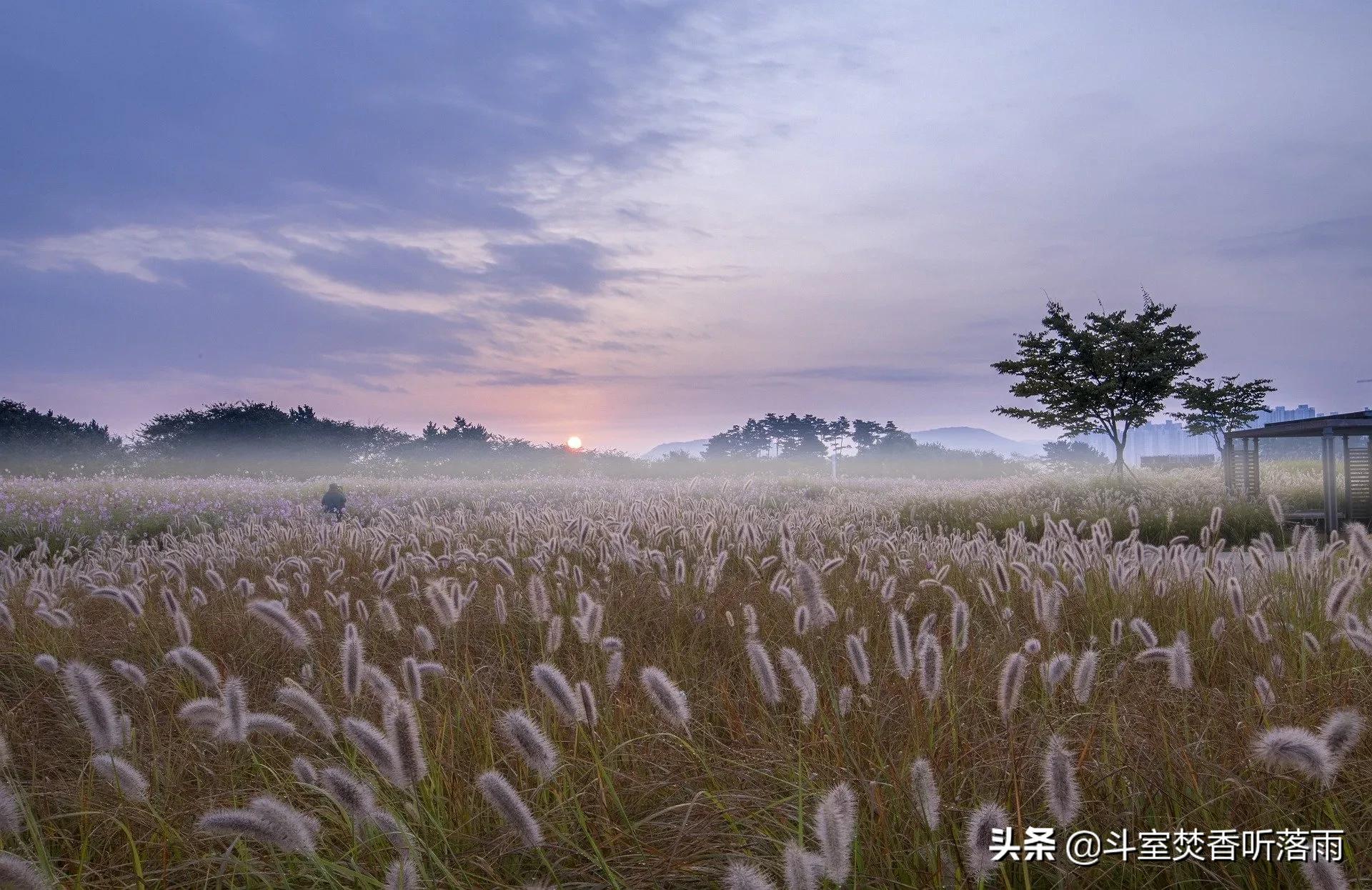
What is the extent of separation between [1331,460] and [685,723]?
1455 centimetres

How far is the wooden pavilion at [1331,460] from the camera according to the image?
42.0ft

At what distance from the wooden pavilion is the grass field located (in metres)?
9.55

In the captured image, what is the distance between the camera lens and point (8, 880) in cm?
132

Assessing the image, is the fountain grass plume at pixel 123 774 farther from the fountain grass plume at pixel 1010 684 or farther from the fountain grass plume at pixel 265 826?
the fountain grass plume at pixel 1010 684

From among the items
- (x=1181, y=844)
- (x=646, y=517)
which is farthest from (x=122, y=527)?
(x=1181, y=844)

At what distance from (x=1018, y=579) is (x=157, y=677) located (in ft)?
14.9

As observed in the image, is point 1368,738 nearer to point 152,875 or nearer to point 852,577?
point 852,577

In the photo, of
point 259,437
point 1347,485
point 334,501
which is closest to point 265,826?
point 334,501

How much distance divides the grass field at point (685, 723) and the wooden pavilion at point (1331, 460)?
9.55 meters

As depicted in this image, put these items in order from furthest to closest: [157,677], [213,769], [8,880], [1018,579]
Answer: [1018,579] < [157,677] < [213,769] < [8,880]

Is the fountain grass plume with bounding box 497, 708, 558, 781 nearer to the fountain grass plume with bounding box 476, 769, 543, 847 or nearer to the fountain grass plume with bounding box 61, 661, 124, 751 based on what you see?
the fountain grass plume with bounding box 476, 769, 543, 847

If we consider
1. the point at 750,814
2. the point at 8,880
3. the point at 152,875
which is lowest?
the point at 152,875

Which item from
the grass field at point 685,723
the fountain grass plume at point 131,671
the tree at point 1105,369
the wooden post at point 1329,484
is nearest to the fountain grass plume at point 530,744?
the grass field at point 685,723

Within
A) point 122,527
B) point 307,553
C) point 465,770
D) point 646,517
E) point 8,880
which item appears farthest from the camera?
point 122,527
